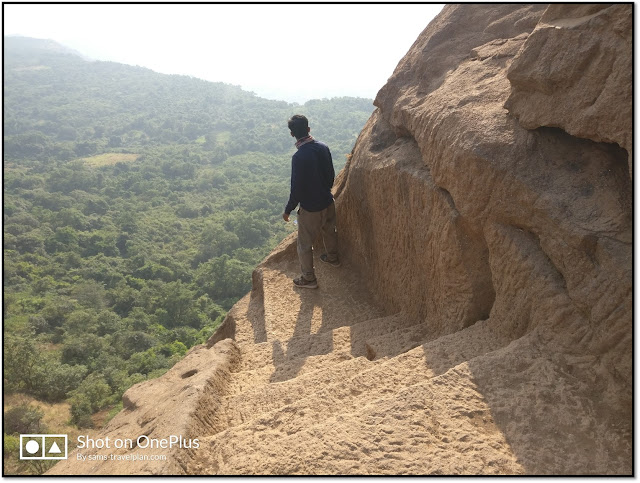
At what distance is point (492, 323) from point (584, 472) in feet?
3.99

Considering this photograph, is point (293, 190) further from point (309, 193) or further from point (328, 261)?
point (328, 261)

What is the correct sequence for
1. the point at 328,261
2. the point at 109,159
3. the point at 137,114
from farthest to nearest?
the point at 137,114
the point at 109,159
the point at 328,261

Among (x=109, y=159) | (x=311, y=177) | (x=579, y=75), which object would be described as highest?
(x=579, y=75)

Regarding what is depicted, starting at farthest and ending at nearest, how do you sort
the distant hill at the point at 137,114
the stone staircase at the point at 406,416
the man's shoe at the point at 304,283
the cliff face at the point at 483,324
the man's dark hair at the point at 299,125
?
the distant hill at the point at 137,114
the man's shoe at the point at 304,283
the man's dark hair at the point at 299,125
the cliff face at the point at 483,324
the stone staircase at the point at 406,416

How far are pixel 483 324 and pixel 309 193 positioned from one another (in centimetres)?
240

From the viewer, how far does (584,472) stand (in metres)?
2.31

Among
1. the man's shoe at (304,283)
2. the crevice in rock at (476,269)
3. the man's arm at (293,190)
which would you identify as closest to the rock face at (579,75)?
the crevice in rock at (476,269)

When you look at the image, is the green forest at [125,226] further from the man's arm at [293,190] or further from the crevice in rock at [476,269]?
the crevice in rock at [476,269]

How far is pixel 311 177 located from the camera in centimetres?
521

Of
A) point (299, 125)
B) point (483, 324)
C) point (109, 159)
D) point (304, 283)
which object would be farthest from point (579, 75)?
point (109, 159)

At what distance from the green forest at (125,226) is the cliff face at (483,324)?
12550 millimetres

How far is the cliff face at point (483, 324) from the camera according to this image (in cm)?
252

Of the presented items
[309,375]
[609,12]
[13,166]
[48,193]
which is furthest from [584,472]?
[13,166]

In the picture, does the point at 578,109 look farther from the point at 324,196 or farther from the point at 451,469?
the point at 324,196
